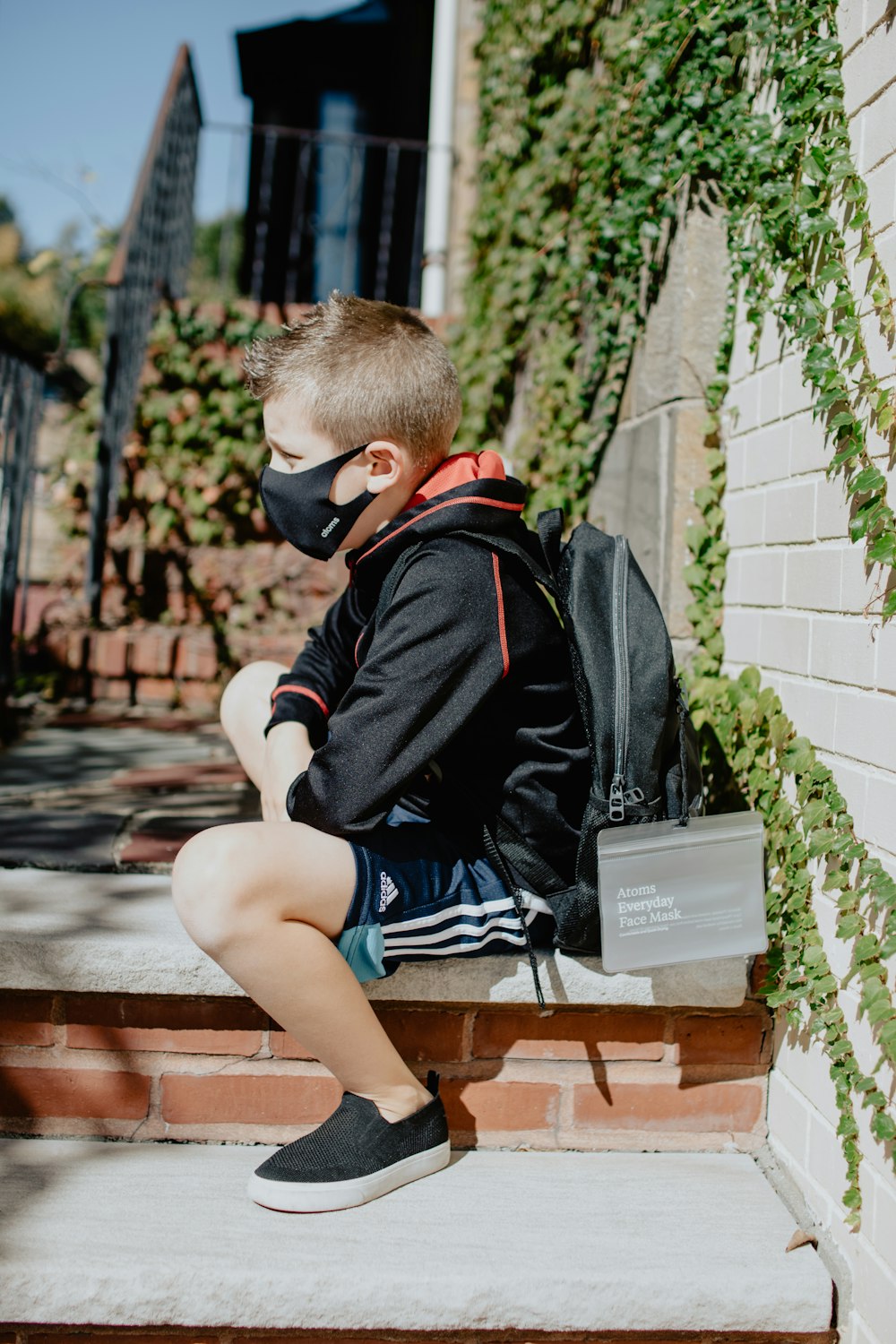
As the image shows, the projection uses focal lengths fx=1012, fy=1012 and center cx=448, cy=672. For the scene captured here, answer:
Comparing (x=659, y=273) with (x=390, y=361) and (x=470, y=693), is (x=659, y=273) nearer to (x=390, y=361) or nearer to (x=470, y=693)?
(x=390, y=361)

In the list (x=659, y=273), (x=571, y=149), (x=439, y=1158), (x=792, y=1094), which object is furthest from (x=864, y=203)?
(x=571, y=149)

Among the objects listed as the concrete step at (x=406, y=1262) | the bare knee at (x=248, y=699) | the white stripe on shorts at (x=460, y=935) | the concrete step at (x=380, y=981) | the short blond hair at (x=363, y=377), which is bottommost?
the concrete step at (x=406, y=1262)

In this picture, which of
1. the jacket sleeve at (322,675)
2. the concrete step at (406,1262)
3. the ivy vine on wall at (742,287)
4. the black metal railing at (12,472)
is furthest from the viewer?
the black metal railing at (12,472)

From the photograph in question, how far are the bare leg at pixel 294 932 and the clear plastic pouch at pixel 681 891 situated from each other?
0.38 metres

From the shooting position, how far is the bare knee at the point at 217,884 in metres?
1.40

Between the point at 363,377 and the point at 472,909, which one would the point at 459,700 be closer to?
the point at 472,909

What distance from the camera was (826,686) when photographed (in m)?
1.57

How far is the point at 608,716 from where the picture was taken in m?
1.50

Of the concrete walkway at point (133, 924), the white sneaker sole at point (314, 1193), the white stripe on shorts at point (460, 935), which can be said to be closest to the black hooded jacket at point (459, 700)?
the white stripe on shorts at point (460, 935)

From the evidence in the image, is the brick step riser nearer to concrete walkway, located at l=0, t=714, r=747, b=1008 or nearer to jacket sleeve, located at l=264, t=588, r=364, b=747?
concrete walkway, located at l=0, t=714, r=747, b=1008

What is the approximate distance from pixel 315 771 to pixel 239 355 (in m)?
3.65

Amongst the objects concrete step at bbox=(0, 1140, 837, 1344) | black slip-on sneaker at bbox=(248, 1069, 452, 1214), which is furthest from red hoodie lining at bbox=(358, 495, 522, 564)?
concrete step at bbox=(0, 1140, 837, 1344)

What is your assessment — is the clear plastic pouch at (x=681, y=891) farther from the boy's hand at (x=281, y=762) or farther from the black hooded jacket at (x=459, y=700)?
the boy's hand at (x=281, y=762)

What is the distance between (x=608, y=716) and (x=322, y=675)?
2.05 feet
